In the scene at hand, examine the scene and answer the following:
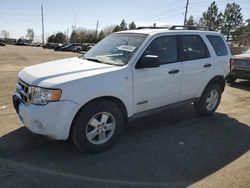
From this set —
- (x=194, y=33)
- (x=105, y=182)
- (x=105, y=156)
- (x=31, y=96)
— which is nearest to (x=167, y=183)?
(x=105, y=182)

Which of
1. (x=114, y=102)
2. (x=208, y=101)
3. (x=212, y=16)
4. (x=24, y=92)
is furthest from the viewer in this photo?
(x=212, y=16)

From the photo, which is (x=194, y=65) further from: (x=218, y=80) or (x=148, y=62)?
(x=148, y=62)

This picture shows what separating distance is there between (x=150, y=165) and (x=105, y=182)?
767 millimetres

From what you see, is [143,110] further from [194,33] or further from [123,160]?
[194,33]

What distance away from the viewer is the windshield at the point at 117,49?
4.69 metres

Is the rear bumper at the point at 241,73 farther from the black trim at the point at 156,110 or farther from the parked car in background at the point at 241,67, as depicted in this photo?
the black trim at the point at 156,110

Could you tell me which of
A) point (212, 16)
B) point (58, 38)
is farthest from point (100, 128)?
point (58, 38)

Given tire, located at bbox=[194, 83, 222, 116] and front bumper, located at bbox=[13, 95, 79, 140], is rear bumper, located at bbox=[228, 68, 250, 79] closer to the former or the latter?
tire, located at bbox=[194, 83, 222, 116]

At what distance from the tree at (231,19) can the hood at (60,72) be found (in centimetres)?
5758

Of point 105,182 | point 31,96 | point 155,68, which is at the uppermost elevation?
point 155,68

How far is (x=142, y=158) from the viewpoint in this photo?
424 centimetres

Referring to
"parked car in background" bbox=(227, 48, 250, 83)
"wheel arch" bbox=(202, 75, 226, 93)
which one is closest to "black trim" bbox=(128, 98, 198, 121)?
"wheel arch" bbox=(202, 75, 226, 93)

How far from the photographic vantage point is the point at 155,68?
15.7 feet

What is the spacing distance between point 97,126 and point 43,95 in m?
0.94
